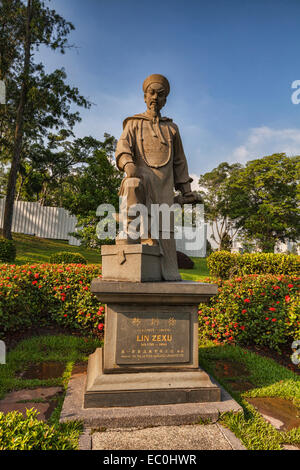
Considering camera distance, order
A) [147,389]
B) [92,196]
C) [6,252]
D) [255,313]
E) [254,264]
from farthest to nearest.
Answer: [92,196] < [254,264] < [6,252] < [255,313] < [147,389]

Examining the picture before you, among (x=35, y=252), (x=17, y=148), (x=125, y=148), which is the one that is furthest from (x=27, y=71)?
(x=125, y=148)

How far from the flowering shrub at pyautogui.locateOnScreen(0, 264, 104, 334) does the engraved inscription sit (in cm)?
230

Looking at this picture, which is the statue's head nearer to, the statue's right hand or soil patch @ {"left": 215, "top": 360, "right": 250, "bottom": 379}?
the statue's right hand

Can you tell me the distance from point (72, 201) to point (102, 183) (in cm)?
162

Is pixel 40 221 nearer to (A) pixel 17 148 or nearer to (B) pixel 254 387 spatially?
(A) pixel 17 148

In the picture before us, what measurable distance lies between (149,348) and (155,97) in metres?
2.98

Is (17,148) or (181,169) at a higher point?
(17,148)

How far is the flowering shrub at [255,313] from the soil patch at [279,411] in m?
1.62

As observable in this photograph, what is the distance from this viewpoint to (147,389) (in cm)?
279

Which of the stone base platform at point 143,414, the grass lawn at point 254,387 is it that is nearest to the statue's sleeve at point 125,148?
the stone base platform at point 143,414

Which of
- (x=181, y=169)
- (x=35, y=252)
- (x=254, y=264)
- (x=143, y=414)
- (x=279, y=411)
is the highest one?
(x=181, y=169)

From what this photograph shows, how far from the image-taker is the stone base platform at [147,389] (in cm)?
271
